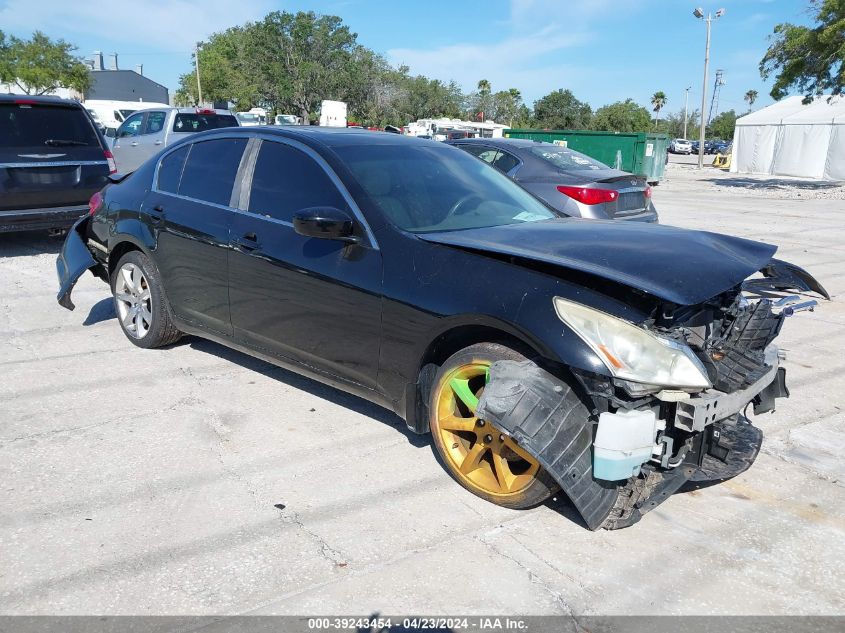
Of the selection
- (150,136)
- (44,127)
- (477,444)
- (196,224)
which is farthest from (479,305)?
(150,136)

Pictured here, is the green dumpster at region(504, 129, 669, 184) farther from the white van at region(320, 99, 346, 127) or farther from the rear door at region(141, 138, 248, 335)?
the rear door at region(141, 138, 248, 335)

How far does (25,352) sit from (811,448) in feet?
17.9

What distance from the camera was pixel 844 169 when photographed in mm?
35156

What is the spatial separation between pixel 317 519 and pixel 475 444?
81 cm

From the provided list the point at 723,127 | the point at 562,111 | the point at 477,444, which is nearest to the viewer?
the point at 477,444

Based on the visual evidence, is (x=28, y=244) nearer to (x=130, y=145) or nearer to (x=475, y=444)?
(x=130, y=145)

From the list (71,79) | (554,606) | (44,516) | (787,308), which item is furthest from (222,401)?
(71,79)

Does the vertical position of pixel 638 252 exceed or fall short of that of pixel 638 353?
it exceeds it

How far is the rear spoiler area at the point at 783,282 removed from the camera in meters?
4.09

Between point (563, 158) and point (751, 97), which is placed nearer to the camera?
point (563, 158)

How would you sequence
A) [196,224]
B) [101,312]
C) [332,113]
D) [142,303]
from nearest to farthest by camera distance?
1. [196,224]
2. [142,303]
3. [101,312]
4. [332,113]

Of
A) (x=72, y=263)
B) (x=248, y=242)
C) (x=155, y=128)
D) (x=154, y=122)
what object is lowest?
(x=72, y=263)

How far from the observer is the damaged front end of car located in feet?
9.46

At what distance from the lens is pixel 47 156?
8.89 metres
